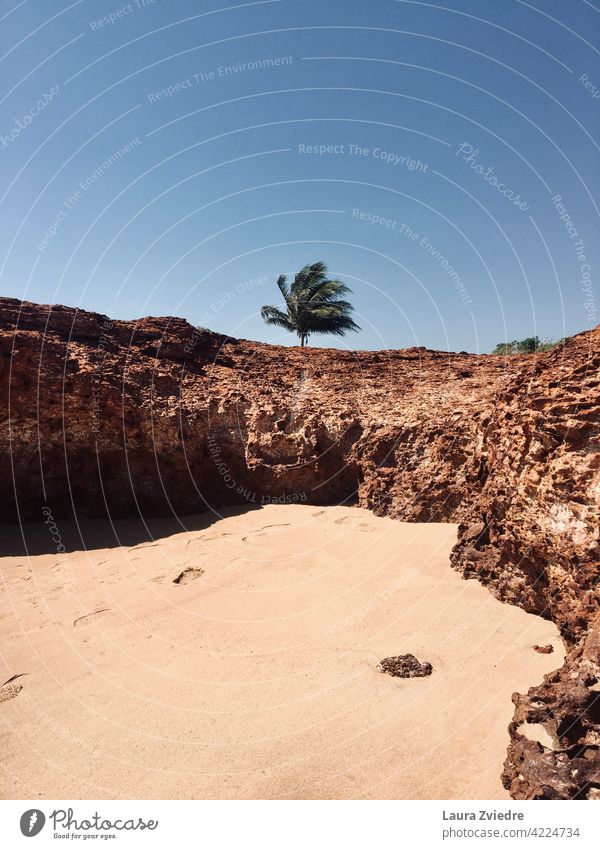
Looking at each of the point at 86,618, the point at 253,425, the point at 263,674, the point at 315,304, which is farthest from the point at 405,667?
the point at 315,304

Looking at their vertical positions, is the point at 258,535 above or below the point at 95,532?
above

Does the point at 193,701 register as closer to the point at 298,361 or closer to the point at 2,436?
the point at 2,436

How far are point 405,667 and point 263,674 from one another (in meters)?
1.31

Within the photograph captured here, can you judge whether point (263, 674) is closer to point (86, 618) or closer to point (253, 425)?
point (86, 618)

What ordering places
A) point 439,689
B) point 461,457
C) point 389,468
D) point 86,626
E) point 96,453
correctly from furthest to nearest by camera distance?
point 96,453 → point 389,468 → point 461,457 → point 86,626 → point 439,689

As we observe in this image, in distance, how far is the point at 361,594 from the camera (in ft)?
17.8

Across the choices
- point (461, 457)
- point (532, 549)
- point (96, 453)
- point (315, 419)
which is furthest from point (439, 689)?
point (96, 453)

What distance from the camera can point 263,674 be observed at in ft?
13.2

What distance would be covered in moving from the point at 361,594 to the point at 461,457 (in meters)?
3.65

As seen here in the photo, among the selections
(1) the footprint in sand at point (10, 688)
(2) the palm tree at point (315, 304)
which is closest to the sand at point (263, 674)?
(1) the footprint in sand at point (10, 688)

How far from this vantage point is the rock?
3.81 meters

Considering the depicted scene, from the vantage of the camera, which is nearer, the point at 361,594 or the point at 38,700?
the point at 38,700

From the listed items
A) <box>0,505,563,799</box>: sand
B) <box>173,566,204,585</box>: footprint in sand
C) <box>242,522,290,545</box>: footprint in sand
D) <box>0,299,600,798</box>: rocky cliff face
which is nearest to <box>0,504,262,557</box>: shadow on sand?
<box>0,299,600,798</box>: rocky cliff face

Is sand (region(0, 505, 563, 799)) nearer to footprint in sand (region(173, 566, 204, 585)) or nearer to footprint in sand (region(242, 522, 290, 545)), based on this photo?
footprint in sand (region(173, 566, 204, 585))
